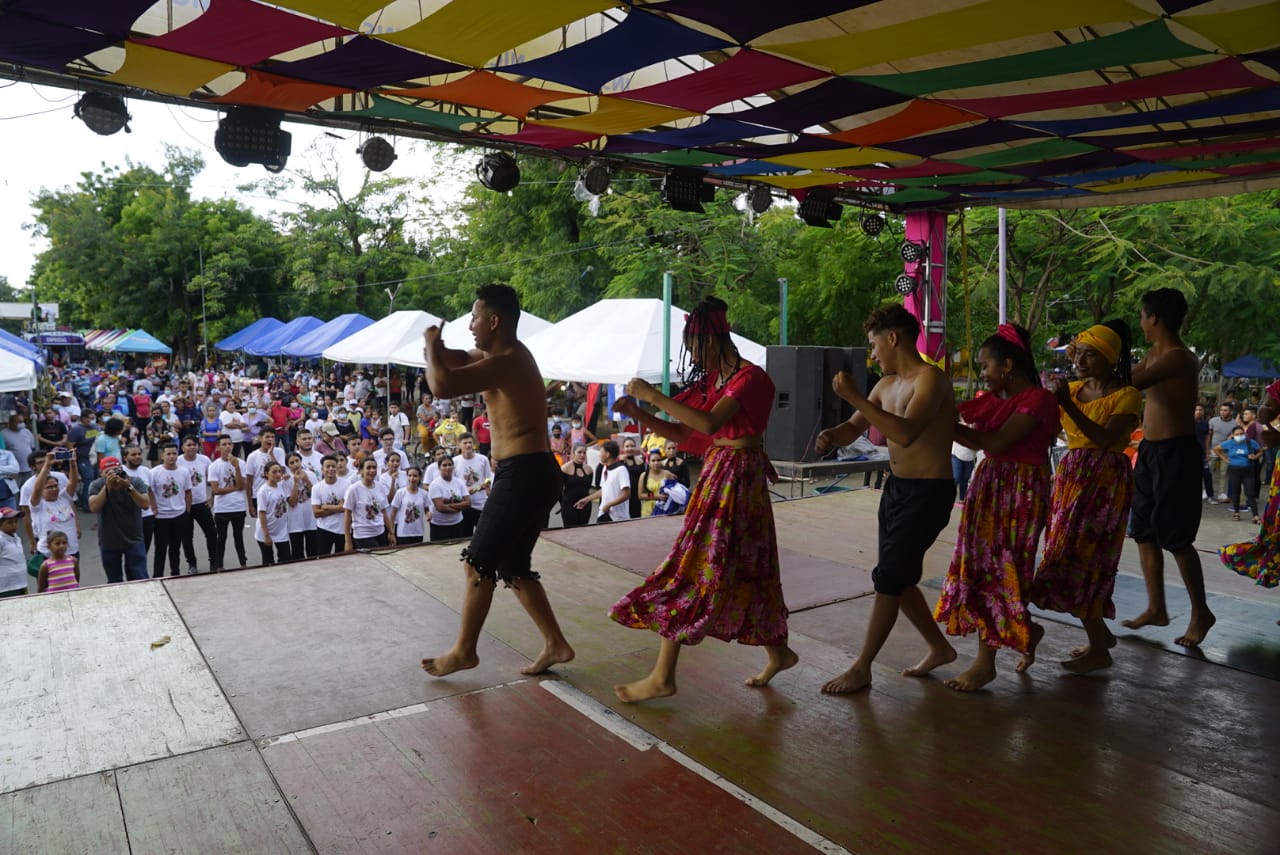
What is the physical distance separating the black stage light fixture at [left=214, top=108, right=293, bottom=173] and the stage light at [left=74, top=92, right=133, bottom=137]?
1.79ft

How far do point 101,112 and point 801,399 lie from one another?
7.30 metres

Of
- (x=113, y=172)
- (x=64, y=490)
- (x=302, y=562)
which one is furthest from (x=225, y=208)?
(x=302, y=562)

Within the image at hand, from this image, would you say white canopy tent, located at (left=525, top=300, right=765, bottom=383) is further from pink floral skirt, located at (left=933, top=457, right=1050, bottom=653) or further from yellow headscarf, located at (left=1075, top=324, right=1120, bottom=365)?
pink floral skirt, located at (left=933, top=457, right=1050, bottom=653)

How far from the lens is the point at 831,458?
11.4 meters

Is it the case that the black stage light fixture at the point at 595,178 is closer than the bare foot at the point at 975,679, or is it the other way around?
the bare foot at the point at 975,679

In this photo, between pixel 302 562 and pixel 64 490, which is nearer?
pixel 302 562

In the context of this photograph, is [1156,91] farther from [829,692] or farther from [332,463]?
[332,463]

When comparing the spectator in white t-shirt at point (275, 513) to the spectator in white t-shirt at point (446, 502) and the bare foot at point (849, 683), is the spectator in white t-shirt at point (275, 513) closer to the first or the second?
the spectator in white t-shirt at point (446, 502)

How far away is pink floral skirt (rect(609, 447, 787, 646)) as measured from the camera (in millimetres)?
3684

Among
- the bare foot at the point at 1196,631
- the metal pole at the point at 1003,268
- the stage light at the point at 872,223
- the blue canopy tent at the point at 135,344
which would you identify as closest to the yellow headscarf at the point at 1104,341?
the bare foot at the point at 1196,631

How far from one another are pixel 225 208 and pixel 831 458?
38759 millimetres

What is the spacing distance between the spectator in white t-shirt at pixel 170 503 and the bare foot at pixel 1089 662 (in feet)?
25.3

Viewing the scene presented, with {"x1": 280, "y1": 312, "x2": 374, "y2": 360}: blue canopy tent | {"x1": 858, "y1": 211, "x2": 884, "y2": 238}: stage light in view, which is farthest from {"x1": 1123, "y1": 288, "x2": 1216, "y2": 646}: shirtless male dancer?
{"x1": 280, "y1": 312, "x2": 374, "y2": 360}: blue canopy tent

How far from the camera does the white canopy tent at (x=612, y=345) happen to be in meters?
13.0
